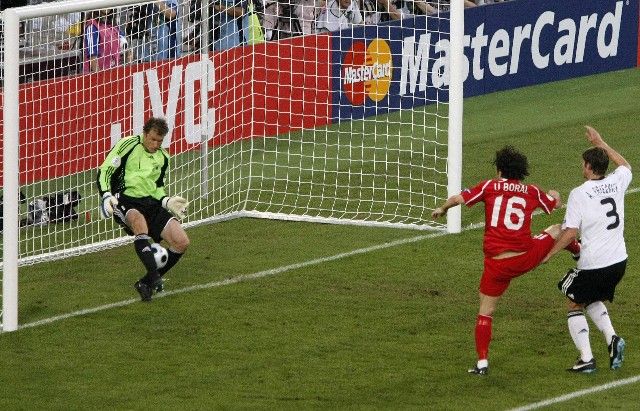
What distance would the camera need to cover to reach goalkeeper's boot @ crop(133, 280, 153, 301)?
43.5 ft

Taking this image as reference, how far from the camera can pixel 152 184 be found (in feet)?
44.4

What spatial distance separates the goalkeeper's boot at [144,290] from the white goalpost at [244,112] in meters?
1.85

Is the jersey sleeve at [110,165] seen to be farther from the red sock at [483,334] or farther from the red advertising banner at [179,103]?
the red sock at [483,334]

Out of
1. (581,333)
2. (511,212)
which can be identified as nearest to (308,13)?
(511,212)

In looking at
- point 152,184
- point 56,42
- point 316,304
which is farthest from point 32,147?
point 316,304

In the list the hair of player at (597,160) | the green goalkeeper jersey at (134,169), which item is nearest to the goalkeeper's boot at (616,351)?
the hair of player at (597,160)

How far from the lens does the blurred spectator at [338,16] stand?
59.8 feet

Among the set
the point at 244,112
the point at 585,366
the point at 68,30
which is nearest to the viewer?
the point at 585,366

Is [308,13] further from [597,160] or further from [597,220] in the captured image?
[597,220]

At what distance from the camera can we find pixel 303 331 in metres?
12.3

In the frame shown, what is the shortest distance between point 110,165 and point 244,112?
470cm

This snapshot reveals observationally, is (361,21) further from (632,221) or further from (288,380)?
(288,380)

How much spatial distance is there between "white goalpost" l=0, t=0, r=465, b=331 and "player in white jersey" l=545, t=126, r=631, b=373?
4.42m

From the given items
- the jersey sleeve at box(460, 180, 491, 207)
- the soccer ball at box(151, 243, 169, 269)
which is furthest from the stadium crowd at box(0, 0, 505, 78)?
the jersey sleeve at box(460, 180, 491, 207)
